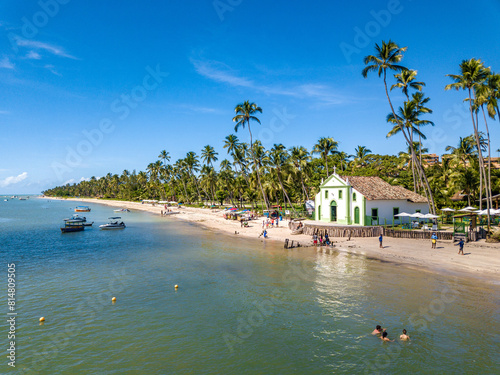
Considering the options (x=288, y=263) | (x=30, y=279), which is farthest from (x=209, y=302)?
(x=30, y=279)

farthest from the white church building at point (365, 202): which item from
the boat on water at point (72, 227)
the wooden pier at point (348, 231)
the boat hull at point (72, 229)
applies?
the boat on water at point (72, 227)

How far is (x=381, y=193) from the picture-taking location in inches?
1736

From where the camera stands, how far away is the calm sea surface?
14008 millimetres

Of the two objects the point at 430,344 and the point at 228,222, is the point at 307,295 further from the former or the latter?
the point at 228,222

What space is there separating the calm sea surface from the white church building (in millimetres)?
12720

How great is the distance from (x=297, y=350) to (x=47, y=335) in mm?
13022

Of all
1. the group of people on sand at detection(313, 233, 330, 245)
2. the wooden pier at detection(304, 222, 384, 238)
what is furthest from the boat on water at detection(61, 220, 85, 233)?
the group of people on sand at detection(313, 233, 330, 245)

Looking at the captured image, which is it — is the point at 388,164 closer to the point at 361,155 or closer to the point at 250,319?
the point at 361,155

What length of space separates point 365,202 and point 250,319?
95.1 feet

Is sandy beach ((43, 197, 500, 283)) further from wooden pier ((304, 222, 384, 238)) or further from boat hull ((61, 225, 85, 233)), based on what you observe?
boat hull ((61, 225, 85, 233))

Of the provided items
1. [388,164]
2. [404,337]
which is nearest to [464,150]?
[388,164]

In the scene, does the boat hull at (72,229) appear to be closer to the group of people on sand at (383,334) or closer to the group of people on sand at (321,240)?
the group of people on sand at (321,240)

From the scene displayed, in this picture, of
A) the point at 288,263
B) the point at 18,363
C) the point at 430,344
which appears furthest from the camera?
the point at 288,263

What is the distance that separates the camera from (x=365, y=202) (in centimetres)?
4216
